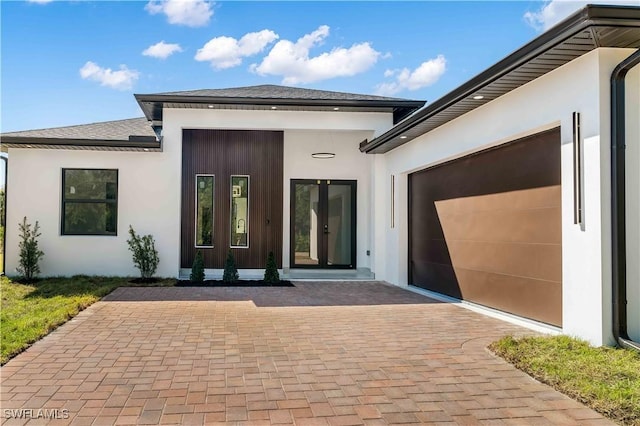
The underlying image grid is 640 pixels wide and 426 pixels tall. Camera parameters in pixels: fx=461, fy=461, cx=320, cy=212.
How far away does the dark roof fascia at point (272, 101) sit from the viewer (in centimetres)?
1038

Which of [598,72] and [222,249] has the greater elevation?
[598,72]

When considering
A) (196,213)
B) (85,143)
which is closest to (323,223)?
(196,213)

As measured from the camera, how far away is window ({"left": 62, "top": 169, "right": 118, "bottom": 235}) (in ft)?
35.1

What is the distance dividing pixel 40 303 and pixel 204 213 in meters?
4.72

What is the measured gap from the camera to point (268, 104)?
35.0 ft

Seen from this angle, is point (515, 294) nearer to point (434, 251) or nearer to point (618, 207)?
point (618, 207)

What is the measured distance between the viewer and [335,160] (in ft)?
41.9

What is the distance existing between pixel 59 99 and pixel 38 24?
87.4 inches

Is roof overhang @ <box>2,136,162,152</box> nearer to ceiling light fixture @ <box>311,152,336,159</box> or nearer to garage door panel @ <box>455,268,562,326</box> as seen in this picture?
ceiling light fixture @ <box>311,152,336,159</box>

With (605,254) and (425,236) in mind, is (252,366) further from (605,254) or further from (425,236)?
(425,236)

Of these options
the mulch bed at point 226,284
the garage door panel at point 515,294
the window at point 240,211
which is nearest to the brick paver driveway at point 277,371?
the garage door panel at point 515,294

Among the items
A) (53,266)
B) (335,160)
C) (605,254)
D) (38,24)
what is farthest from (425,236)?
(38,24)

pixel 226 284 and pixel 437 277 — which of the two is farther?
pixel 226 284

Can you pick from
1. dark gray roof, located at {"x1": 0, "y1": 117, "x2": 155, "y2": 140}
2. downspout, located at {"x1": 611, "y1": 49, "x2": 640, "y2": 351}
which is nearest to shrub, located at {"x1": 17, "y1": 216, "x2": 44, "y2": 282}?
dark gray roof, located at {"x1": 0, "y1": 117, "x2": 155, "y2": 140}
